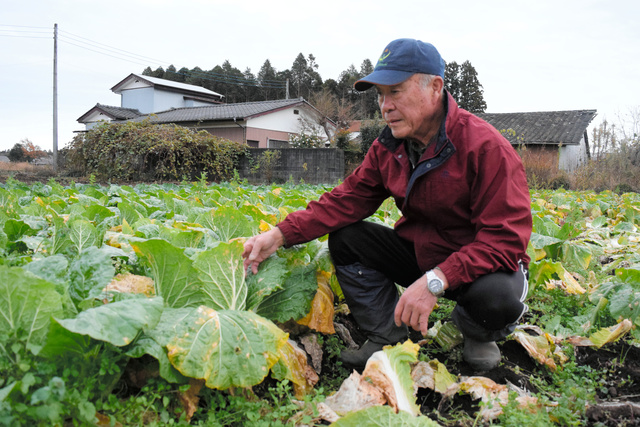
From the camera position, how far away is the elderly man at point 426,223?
2.04 m

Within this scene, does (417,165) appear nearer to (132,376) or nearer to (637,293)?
(637,293)

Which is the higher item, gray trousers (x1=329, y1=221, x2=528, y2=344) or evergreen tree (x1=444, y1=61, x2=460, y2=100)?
evergreen tree (x1=444, y1=61, x2=460, y2=100)

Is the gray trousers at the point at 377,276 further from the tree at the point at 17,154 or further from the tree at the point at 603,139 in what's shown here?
the tree at the point at 17,154

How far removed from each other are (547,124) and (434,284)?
33754mm

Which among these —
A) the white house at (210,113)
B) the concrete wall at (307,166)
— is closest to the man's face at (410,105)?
the concrete wall at (307,166)

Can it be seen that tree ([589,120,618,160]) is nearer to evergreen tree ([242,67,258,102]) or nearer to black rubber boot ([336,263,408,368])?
black rubber boot ([336,263,408,368])

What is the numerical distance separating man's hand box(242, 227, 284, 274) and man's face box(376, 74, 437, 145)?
0.84 metres

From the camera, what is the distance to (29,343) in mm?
1365

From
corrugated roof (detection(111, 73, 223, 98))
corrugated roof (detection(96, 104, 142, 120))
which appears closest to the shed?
corrugated roof (detection(111, 73, 223, 98))

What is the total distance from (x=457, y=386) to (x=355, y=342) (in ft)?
2.62

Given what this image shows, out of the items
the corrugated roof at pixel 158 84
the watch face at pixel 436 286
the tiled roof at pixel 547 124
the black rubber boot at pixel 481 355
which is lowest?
the black rubber boot at pixel 481 355

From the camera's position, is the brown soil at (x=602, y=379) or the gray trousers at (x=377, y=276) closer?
the brown soil at (x=602, y=379)

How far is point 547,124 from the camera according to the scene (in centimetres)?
3158

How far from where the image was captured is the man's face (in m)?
2.25
